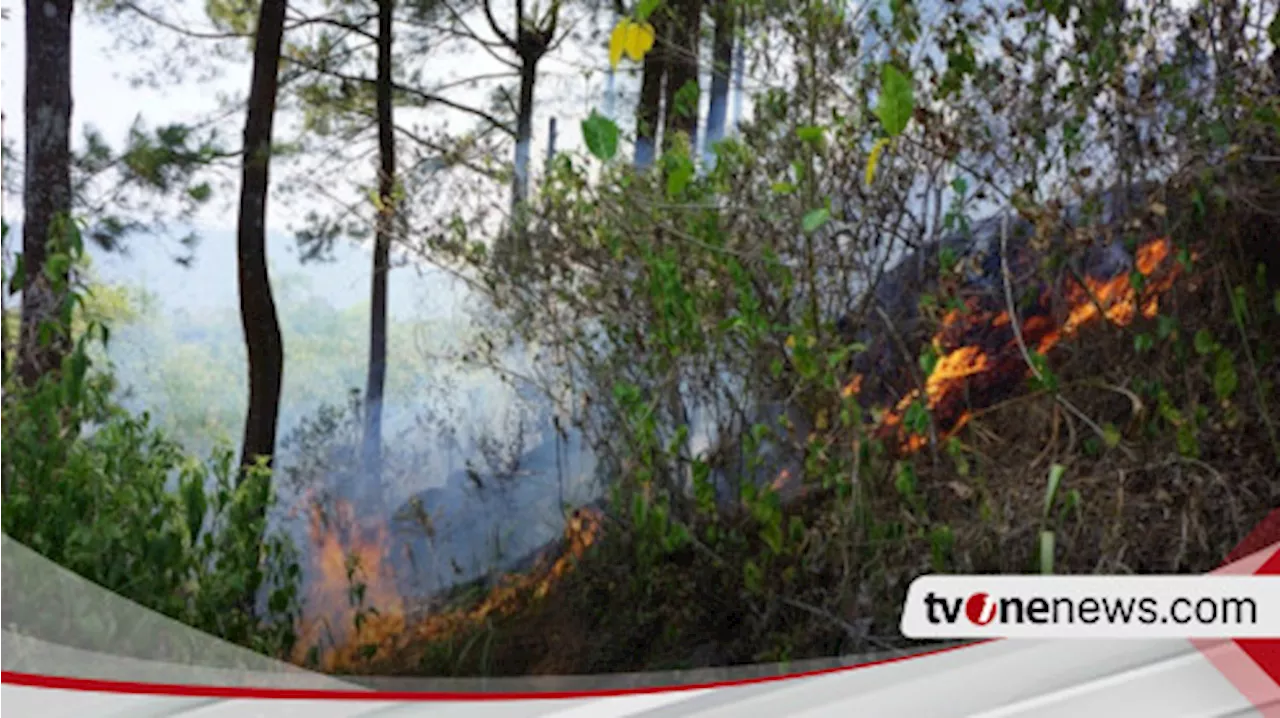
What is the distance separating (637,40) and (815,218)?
228mm

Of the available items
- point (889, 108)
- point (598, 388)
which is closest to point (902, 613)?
point (598, 388)

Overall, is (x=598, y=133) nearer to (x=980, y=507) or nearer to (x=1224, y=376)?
(x=980, y=507)

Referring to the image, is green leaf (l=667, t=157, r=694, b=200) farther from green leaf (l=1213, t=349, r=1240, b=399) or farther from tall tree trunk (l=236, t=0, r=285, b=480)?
green leaf (l=1213, t=349, r=1240, b=399)

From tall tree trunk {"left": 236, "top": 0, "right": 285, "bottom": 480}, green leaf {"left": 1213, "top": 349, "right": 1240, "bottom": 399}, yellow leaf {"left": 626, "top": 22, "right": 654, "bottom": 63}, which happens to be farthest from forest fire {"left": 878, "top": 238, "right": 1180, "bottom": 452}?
tall tree trunk {"left": 236, "top": 0, "right": 285, "bottom": 480}

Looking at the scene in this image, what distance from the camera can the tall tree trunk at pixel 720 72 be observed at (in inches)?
52.7

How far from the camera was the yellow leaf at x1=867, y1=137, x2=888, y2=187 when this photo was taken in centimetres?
137

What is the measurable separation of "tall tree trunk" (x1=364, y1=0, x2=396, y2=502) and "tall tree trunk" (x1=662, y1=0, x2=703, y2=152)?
240 millimetres

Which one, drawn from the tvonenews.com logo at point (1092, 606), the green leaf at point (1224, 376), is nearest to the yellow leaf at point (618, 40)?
the tvonenews.com logo at point (1092, 606)

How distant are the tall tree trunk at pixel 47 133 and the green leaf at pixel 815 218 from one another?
2.06ft

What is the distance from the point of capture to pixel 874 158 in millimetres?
1366

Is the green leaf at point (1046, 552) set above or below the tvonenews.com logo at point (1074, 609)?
above

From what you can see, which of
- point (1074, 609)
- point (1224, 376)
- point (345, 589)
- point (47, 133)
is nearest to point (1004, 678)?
point (1074, 609)

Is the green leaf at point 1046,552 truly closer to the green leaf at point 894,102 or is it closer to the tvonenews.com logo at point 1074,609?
the tvonenews.com logo at point 1074,609

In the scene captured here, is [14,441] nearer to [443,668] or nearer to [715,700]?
[443,668]
